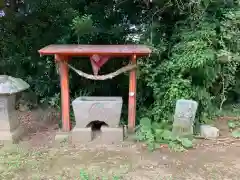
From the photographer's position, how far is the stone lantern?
Answer: 4398mm

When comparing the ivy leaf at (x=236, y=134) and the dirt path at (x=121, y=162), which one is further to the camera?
the ivy leaf at (x=236, y=134)

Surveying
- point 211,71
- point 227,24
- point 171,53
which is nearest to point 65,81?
point 171,53

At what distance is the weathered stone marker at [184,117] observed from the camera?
455 cm

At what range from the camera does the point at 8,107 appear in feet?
15.0

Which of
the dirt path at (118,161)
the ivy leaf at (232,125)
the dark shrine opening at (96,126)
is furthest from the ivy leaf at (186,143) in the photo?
the ivy leaf at (232,125)

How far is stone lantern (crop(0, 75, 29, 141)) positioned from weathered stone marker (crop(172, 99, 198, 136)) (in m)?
2.72

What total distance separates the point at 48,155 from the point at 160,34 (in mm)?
3558

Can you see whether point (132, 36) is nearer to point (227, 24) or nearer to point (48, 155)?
point (227, 24)

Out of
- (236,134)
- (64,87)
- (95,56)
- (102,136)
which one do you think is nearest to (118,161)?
(102,136)

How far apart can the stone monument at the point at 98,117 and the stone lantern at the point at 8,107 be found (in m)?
1.01

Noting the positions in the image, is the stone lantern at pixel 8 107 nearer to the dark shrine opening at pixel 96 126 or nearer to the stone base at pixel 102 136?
the stone base at pixel 102 136

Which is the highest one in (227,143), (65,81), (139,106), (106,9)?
(106,9)

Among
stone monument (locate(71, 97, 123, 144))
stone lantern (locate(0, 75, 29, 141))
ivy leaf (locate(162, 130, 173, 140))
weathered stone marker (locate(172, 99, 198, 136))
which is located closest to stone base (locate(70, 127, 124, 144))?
stone monument (locate(71, 97, 123, 144))

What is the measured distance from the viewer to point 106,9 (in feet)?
21.2
